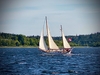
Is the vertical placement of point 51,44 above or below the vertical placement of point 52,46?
above

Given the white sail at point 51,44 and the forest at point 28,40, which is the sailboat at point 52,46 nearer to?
the white sail at point 51,44

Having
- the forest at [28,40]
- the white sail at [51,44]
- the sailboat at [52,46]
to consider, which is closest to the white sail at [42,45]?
the sailboat at [52,46]

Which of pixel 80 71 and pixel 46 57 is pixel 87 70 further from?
pixel 46 57

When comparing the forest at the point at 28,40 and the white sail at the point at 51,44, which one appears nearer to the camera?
the forest at the point at 28,40

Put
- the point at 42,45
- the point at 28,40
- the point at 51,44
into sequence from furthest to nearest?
the point at 51,44, the point at 42,45, the point at 28,40

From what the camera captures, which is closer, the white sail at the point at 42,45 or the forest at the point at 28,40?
the forest at the point at 28,40

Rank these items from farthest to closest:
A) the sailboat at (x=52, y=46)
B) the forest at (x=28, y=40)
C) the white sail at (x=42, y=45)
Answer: the sailboat at (x=52, y=46) < the white sail at (x=42, y=45) < the forest at (x=28, y=40)

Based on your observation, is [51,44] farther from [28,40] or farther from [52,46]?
[28,40]

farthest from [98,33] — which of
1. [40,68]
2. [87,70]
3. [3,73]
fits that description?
[3,73]

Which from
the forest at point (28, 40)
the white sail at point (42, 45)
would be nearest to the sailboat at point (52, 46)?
the white sail at point (42, 45)

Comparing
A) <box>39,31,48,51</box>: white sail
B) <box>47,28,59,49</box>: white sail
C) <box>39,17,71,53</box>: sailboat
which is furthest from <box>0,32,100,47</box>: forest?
→ <box>47,28,59,49</box>: white sail

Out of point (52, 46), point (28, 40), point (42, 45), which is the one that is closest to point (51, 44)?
point (52, 46)

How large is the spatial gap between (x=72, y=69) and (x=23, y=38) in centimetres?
395

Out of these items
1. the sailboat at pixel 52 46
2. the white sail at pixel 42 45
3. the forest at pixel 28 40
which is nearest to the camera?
the forest at pixel 28 40
